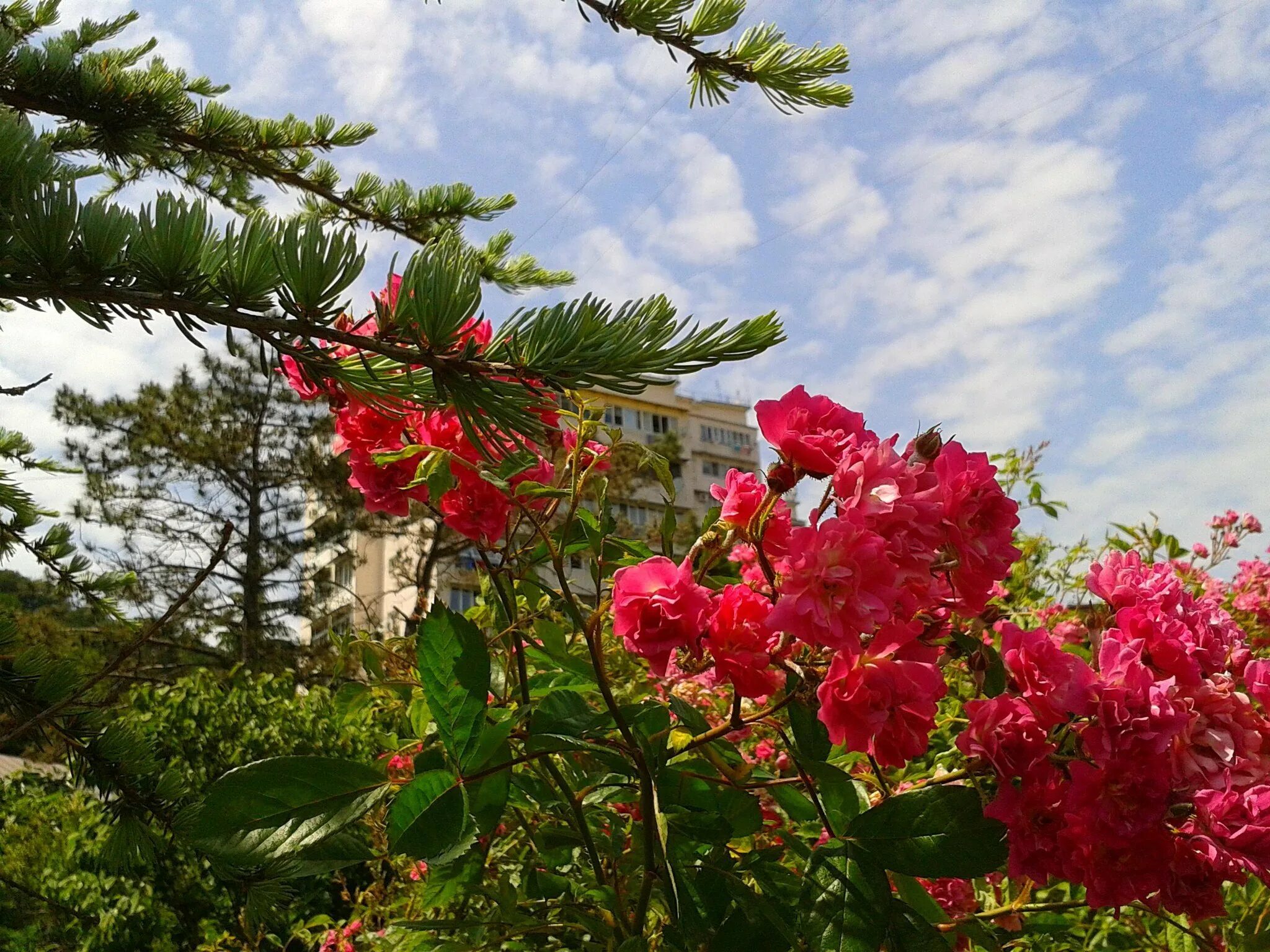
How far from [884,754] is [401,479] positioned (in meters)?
0.68

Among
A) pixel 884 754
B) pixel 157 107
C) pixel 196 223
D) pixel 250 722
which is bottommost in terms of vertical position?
pixel 884 754

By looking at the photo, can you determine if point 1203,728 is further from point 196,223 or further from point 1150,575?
point 196,223

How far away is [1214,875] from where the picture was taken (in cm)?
70

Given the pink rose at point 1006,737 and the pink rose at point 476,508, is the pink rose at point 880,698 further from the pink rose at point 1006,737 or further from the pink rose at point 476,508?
the pink rose at point 476,508

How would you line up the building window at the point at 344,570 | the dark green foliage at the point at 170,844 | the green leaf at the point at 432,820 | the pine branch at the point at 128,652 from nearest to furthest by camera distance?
the green leaf at the point at 432,820, the pine branch at the point at 128,652, the dark green foliage at the point at 170,844, the building window at the point at 344,570

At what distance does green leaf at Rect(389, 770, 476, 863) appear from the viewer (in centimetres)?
59

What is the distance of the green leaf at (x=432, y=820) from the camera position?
595 millimetres

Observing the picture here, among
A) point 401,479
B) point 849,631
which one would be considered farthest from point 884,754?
point 401,479

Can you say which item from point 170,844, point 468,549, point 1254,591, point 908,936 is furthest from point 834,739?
point 468,549

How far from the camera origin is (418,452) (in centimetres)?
96

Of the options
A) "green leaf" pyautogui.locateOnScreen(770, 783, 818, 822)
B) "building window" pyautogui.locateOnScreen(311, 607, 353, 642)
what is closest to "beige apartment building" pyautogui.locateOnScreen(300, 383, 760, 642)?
"building window" pyautogui.locateOnScreen(311, 607, 353, 642)

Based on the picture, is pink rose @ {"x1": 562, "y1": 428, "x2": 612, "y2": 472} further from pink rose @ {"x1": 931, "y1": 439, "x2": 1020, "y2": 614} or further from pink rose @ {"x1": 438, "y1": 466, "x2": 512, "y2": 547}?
pink rose @ {"x1": 931, "y1": 439, "x2": 1020, "y2": 614}

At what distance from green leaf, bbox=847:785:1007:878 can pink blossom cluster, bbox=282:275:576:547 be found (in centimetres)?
41

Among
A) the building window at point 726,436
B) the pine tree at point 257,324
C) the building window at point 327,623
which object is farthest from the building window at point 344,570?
the building window at point 726,436
